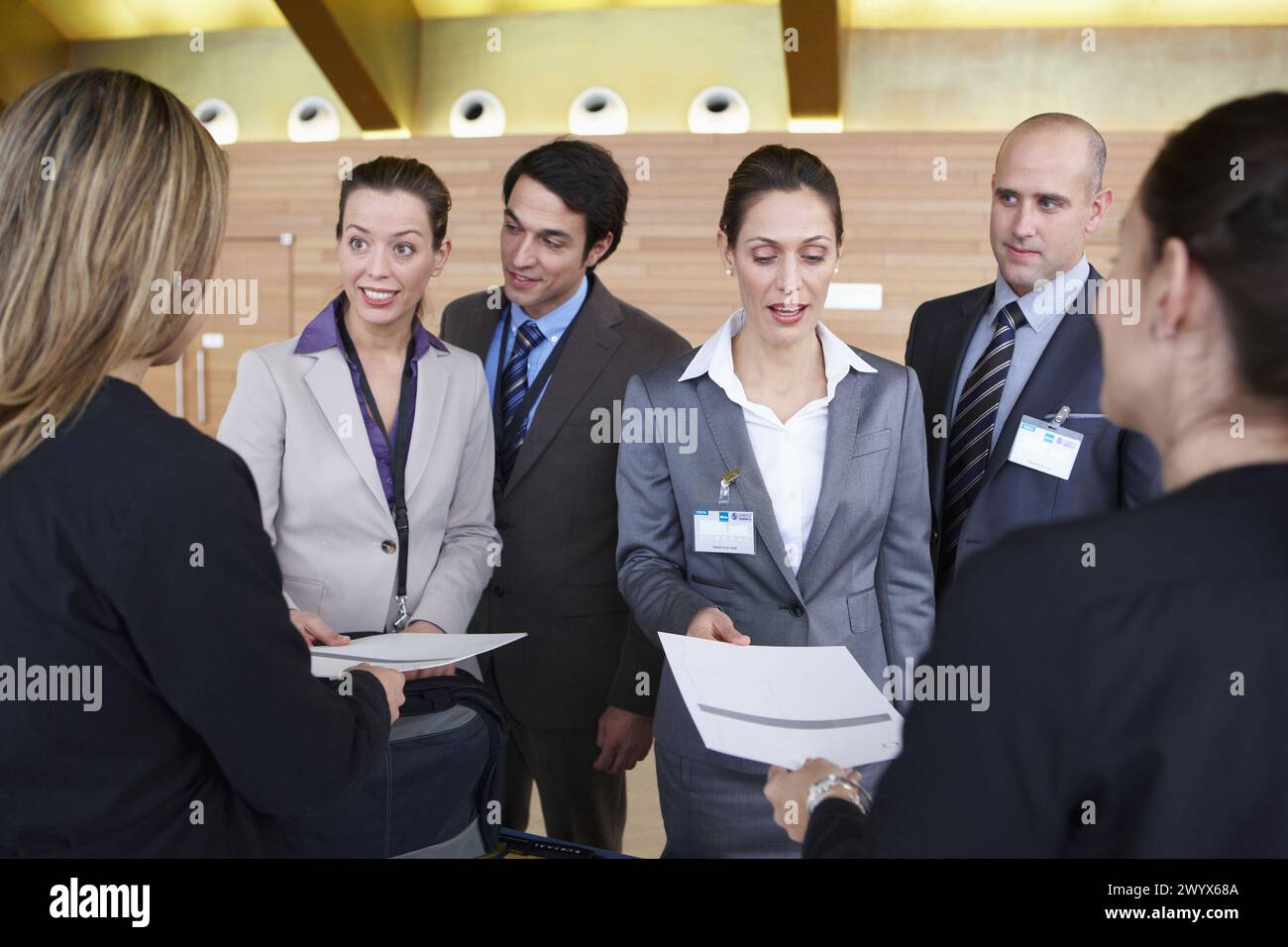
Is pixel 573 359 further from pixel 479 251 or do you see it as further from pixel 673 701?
pixel 479 251

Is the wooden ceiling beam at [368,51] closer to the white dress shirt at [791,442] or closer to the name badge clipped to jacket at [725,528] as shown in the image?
the white dress shirt at [791,442]

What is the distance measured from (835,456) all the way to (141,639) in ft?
4.34

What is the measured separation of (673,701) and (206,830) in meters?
1.01

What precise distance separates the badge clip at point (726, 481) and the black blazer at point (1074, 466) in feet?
1.71

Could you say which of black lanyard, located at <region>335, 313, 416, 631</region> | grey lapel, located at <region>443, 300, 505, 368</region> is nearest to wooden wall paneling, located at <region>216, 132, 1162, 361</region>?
grey lapel, located at <region>443, 300, 505, 368</region>

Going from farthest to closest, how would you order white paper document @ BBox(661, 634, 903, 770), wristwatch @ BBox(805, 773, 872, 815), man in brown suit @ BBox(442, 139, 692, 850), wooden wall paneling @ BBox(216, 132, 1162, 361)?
wooden wall paneling @ BBox(216, 132, 1162, 361), man in brown suit @ BBox(442, 139, 692, 850), white paper document @ BBox(661, 634, 903, 770), wristwatch @ BBox(805, 773, 872, 815)

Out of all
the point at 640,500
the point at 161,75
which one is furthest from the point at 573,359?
the point at 161,75

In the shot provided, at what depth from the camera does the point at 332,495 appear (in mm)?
2080

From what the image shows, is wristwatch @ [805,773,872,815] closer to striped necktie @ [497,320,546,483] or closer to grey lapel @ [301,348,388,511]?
grey lapel @ [301,348,388,511]

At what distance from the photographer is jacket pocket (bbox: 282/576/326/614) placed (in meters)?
2.07

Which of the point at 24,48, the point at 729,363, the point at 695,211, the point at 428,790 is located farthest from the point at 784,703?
the point at 24,48

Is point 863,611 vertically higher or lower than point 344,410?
lower

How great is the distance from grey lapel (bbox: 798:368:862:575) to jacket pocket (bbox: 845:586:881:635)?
0.40ft

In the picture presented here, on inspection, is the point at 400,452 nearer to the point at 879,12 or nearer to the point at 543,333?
the point at 543,333
